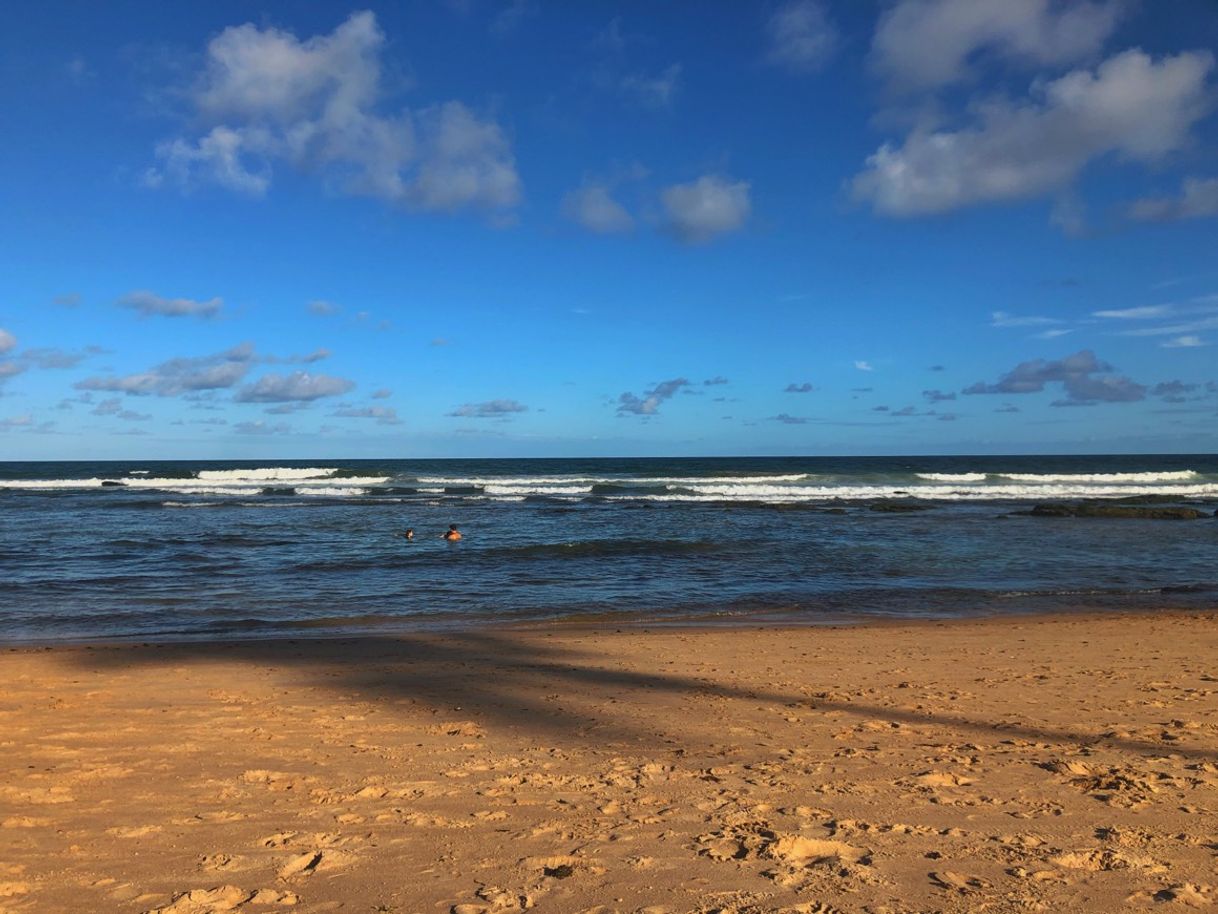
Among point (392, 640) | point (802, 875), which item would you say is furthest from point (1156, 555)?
point (802, 875)

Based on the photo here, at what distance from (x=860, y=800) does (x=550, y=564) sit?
1319 centimetres

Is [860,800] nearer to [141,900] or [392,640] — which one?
[141,900]

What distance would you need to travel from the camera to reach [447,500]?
37969 mm

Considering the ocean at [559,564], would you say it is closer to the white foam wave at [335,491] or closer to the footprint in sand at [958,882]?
A: the white foam wave at [335,491]

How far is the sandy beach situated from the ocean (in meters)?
3.73

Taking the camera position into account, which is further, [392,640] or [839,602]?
[839,602]

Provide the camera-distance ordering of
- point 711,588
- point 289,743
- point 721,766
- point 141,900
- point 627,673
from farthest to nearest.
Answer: point 711,588, point 627,673, point 289,743, point 721,766, point 141,900

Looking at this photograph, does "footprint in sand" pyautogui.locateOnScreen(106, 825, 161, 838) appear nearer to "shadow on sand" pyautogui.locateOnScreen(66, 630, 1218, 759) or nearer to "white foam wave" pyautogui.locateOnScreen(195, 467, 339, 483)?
"shadow on sand" pyautogui.locateOnScreen(66, 630, 1218, 759)

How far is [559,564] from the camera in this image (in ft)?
56.9

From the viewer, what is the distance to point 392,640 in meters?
9.91

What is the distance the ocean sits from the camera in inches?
480

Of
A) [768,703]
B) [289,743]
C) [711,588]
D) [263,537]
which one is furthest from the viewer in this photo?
[263,537]

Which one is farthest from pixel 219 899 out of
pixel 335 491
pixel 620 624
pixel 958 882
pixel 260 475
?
pixel 260 475

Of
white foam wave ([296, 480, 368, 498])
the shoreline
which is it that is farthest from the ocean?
white foam wave ([296, 480, 368, 498])
